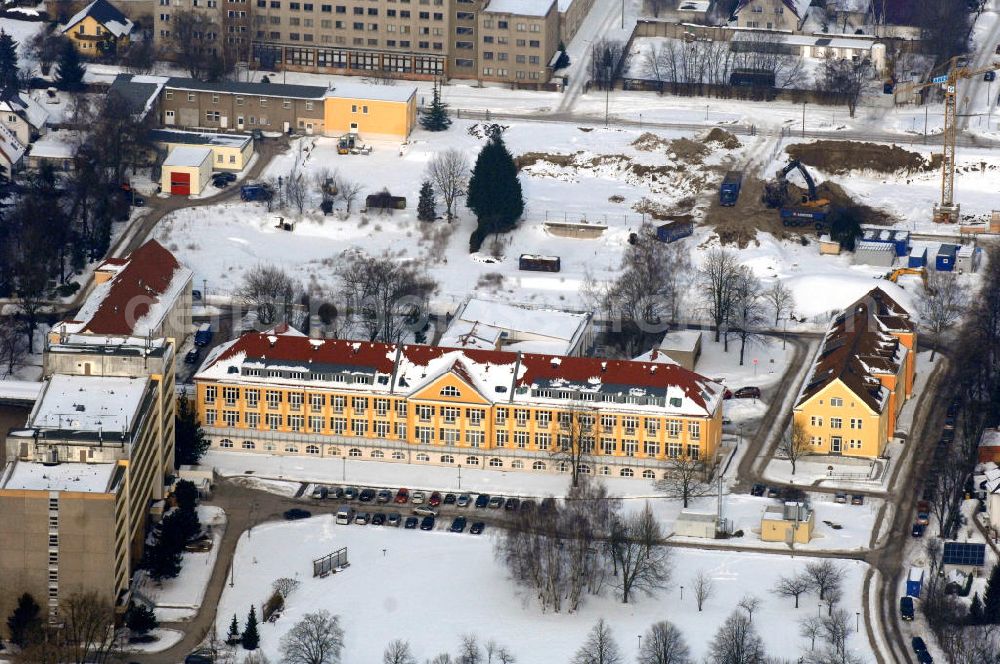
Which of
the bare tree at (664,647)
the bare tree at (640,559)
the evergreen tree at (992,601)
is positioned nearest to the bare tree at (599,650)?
the bare tree at (664,647)

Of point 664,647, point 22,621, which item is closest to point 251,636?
point 22,621

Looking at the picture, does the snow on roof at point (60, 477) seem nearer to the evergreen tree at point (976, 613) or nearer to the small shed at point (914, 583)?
the small shed at point (914, 583)

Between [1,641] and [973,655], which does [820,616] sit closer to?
[973,655]

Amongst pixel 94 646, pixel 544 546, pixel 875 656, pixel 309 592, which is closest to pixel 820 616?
pixel 875 656

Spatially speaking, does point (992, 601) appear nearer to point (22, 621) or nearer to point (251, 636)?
point (251, 636)

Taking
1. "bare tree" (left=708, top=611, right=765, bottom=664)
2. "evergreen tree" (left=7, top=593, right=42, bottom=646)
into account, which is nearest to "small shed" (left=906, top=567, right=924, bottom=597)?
"bare tree" (left=708, top=611, right=765, bottom=664)

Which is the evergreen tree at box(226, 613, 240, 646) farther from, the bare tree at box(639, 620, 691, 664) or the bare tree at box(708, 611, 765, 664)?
the bare tree at box(708, 611, 765, 664)

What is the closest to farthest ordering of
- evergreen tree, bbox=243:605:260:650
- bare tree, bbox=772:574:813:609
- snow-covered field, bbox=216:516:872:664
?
evergreen tree, bbox=243:605:260:650, snow-covered field, bbox=216:516:872:664, bare tree, bbox=772:574:813:609
